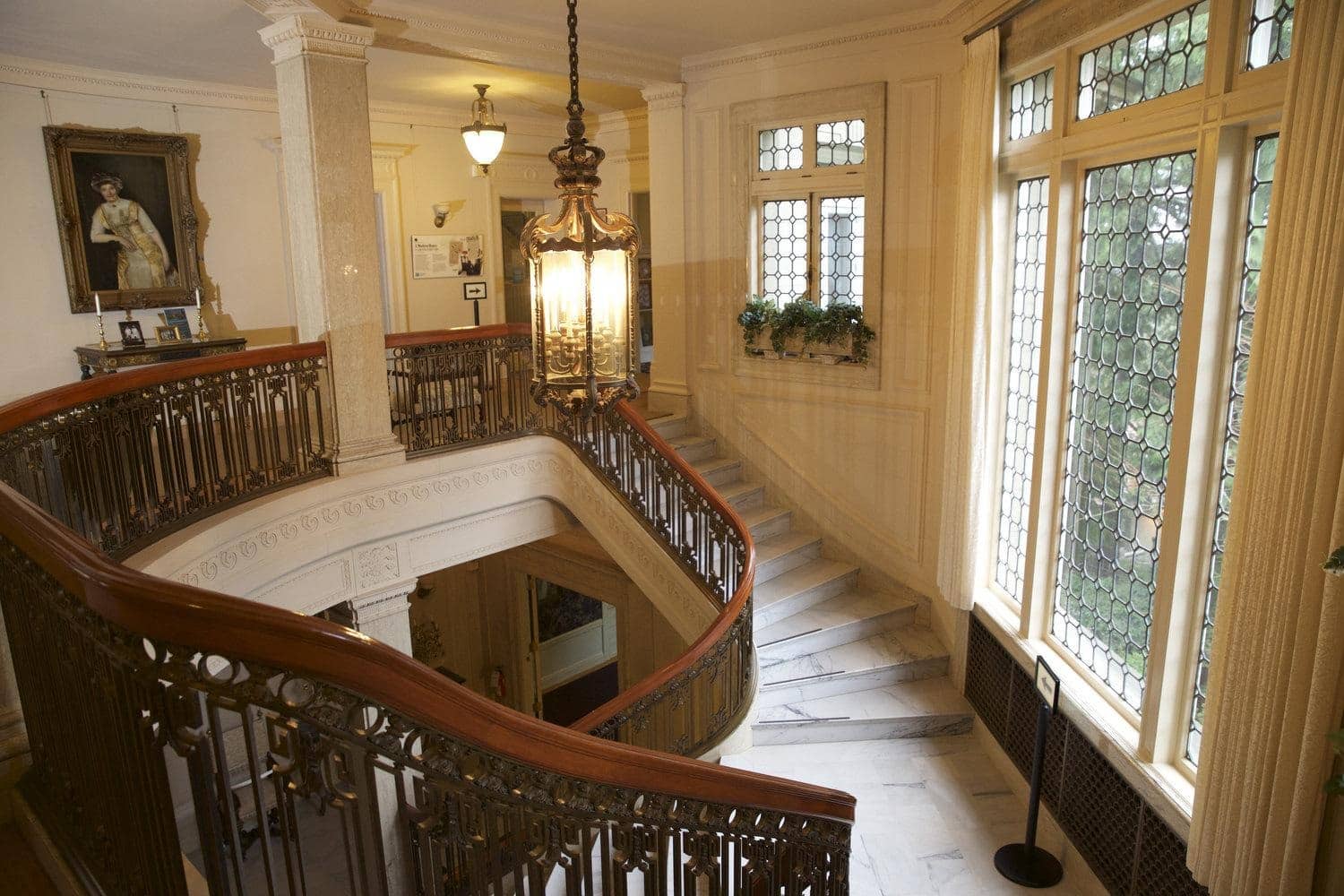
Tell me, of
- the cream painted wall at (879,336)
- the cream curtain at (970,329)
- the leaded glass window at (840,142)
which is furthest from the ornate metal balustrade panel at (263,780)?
the leaded glass window at (840,142)

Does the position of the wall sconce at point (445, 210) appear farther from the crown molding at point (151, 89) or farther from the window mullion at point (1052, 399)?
the window mullion at point (1052, 399)

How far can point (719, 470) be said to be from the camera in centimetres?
820

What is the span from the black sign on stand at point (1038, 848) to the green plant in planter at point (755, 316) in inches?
163

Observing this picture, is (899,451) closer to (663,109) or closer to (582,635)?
(663,109)

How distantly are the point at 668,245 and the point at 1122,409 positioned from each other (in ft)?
16.1

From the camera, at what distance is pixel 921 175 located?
22.6ft

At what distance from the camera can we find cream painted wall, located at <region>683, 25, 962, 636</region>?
686 cm

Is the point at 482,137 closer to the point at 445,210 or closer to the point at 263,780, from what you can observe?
the point at 445,210

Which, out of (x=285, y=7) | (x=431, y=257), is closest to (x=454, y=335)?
(x=285, y=7)

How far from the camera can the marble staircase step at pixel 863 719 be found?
6.10 meters

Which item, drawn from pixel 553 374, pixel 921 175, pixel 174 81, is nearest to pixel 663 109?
pixel 921 175

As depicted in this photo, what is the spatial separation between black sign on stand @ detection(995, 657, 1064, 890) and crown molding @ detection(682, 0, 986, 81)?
14.0 ft

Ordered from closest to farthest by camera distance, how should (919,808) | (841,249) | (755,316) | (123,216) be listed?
(919,808)
(841,249)
(755,316)
(123,216)

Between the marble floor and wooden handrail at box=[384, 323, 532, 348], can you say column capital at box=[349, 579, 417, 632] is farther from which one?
the marble floor
